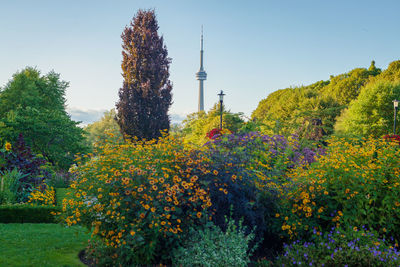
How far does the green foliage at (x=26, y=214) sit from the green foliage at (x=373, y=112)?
73.3ft

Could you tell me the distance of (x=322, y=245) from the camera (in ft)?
15.0

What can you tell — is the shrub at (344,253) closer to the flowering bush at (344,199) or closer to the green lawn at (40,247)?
the flowering bush at (344,199)

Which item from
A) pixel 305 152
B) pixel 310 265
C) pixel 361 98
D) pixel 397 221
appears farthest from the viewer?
pixel 361 98

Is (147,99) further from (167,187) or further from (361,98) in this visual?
(361,98)

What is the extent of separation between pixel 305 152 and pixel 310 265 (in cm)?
704

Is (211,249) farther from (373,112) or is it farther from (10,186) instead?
(373,112)

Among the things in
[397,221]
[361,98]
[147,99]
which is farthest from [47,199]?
[361,98]

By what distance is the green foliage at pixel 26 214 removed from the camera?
8.14 meters

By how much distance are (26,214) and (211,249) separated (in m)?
5.93

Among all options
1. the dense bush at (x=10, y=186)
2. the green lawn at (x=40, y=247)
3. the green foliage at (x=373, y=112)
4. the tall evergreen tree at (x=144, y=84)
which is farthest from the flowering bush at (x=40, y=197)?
the green foliage at (x=373, y=112)

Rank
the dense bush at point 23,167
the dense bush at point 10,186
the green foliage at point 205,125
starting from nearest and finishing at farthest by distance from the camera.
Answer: the dense bush at point 10,186
the dense bush at point 23,167
the green foliage at point 205,125

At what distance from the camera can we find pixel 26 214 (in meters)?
8.22

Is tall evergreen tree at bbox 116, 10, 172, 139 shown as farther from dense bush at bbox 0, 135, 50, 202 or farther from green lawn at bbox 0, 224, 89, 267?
green lawn at bbox 0, 224, 89, 267

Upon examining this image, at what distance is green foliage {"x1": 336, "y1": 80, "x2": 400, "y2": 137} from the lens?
25.2 m
